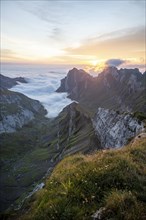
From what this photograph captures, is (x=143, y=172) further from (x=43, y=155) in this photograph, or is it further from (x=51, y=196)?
(x=43, y=155)

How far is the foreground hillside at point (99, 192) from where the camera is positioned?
1072 centimetres

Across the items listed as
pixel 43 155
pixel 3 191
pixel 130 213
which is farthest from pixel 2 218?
pixel 43 155

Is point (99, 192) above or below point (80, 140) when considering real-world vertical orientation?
above

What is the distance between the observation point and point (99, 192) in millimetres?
12344

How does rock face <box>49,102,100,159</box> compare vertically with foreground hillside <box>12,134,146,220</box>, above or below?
below

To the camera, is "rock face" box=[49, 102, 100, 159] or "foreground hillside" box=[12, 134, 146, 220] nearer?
"foreground hillside" box=[12, 134, 146, 220]

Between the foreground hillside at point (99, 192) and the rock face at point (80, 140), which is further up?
the foreground hillside at point (99, 192)

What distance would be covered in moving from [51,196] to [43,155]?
14712cm

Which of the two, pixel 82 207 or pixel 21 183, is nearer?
pixel 82 207

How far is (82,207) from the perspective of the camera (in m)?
11.5

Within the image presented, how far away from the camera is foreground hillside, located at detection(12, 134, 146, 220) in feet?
35.2

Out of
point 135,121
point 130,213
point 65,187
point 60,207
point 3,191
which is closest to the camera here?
point 130,213

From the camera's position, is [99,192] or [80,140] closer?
[99,192]

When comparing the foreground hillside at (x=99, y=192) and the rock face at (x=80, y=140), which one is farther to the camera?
the rock face at (x=80, y=140)
